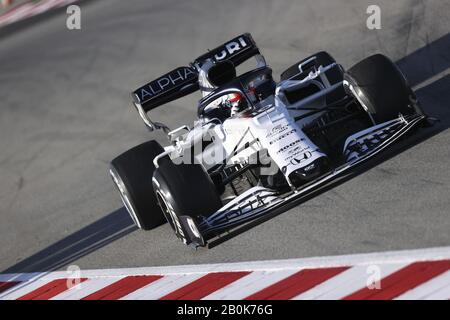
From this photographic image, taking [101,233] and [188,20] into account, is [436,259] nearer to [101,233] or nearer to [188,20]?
[101,233]

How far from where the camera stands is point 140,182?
9.23 meters

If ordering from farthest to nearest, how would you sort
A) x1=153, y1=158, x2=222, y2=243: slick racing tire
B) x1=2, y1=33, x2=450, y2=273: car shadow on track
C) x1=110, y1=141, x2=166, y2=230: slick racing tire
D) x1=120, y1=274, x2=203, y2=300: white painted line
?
x1=110, y1=141, x2=166, y2=230: slick racing tire, x1=2, y1=33, x2=450, y2=273: car shadow on track, x1=153, y1=158, x2=222, y2=243: slick racing tire, x1=120, y1=274, x2=203, y2=300: white painted line

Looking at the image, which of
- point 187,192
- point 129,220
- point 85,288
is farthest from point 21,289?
point 187,192

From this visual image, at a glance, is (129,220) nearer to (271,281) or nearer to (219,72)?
(219,72)

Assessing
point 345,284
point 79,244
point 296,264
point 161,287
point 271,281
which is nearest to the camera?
point 345,284

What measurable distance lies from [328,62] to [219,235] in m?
2.95

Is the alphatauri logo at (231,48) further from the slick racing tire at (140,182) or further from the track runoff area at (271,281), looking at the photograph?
the track runoff area at (271,281)

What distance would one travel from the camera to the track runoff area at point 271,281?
6715mm

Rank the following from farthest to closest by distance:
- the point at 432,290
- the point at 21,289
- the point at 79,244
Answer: the point at 79,244 → the point at 21,289 → the point at 432,290

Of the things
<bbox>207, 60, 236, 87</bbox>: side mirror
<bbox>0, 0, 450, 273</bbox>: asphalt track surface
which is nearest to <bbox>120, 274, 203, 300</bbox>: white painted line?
<bbox>0, 0, 450, 273</bbox>: asphalt track surface

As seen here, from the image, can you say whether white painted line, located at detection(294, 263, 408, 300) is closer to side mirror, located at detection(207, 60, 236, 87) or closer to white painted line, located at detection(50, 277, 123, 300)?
white painted line, located at detection(50, 277, 123, 300)

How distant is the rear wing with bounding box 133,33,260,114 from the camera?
10.2m

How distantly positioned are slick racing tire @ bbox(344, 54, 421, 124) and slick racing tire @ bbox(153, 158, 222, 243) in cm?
188

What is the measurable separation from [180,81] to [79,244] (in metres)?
2.19
